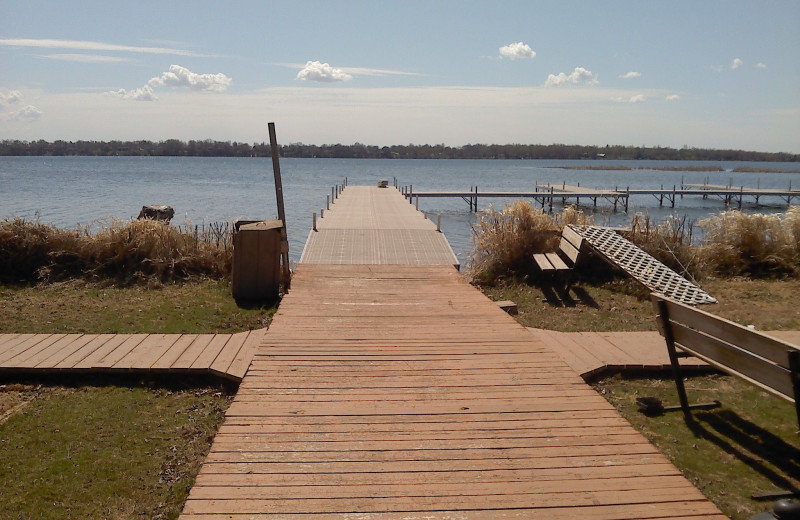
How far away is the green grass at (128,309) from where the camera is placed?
24.0 ft

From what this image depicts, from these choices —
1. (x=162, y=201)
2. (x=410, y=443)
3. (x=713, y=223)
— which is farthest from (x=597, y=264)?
(x=162, y=201)

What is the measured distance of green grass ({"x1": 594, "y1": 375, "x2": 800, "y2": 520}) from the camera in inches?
153

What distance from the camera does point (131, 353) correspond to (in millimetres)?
6004

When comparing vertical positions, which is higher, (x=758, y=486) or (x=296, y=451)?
(x=296, y=451)

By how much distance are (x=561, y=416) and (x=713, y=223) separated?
931 centimetres

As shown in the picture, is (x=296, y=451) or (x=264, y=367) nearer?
(x=296, y=451)

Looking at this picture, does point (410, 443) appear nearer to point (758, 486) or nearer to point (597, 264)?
point (758, 486)

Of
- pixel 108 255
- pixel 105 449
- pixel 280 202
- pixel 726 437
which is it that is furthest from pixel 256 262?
pixel 726 437

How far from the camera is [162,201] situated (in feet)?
154

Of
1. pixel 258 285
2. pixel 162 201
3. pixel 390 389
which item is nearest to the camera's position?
pixel 390 389

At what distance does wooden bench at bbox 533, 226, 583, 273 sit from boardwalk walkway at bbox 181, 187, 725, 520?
11.2 ft

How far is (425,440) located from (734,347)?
2086 millimetres

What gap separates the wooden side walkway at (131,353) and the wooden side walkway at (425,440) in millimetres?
400

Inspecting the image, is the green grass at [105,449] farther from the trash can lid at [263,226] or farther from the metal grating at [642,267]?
the metal grating at [642,267]
